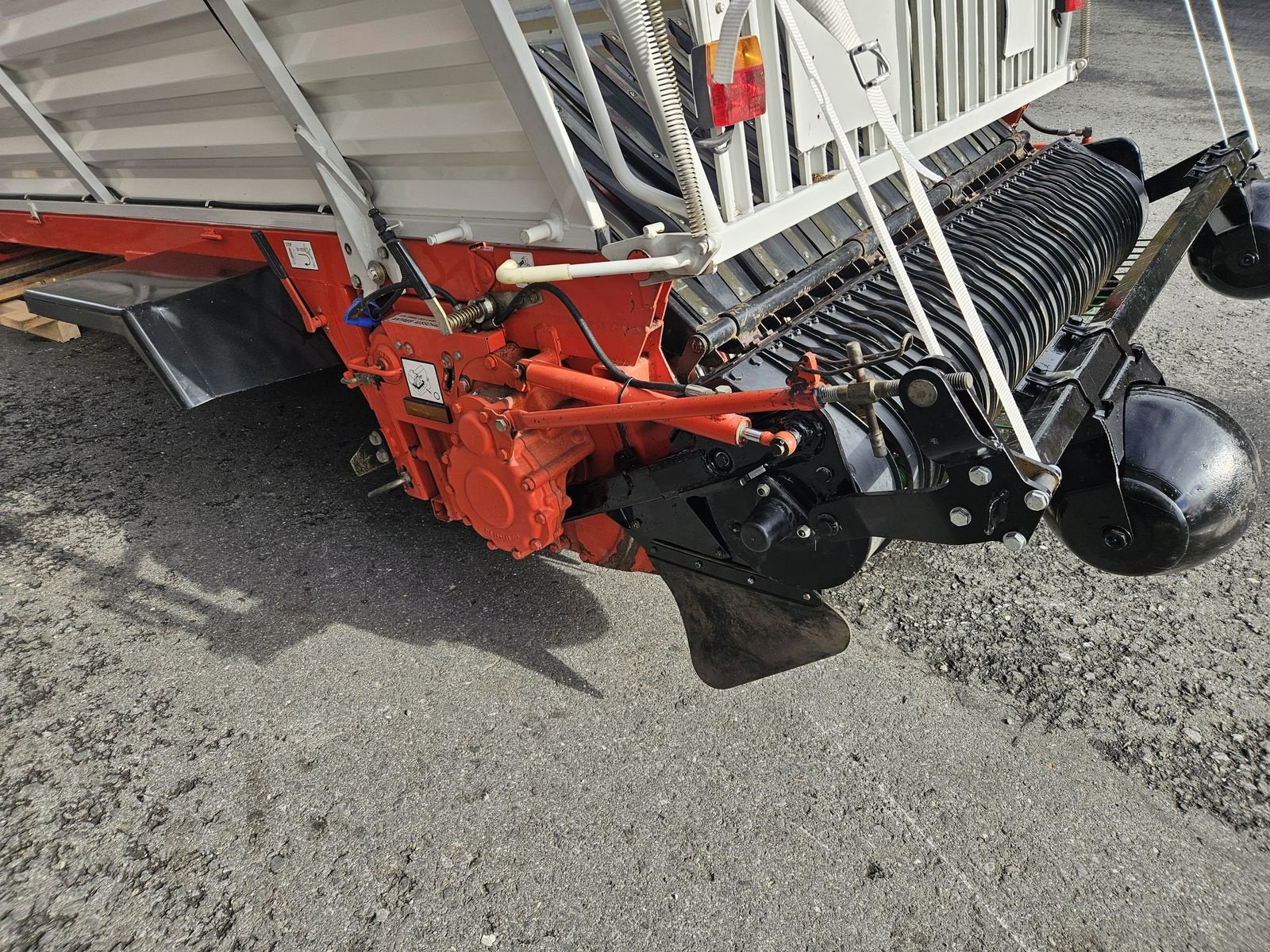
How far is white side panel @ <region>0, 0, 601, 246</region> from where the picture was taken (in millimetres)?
1878

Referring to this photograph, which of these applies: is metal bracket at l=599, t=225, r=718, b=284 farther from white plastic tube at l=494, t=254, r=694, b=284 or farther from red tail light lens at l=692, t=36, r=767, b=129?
red tail light lens at l=692, t=36, r=767, b=129

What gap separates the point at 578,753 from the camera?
93.3 inches

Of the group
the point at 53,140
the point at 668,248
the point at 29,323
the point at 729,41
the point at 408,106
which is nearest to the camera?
the point at 729,41

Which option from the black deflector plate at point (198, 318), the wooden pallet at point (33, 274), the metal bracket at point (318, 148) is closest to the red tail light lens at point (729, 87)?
the metal bracket at point (318, 148)

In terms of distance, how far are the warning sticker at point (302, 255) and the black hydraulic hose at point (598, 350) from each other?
2.61ft

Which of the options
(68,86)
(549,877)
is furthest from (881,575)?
(68,86)

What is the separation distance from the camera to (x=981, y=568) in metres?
2.95

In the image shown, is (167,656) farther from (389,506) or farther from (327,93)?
(327,93)

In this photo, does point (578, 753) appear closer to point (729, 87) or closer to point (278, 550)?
point (278, 550)

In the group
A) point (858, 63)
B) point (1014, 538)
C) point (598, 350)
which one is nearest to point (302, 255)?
point (598, 350)

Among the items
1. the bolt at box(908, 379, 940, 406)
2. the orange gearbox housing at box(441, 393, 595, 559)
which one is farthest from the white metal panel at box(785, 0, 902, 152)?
the orange gearbox housing at box(441, 393, 595, 559)

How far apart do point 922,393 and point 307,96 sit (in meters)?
1.68

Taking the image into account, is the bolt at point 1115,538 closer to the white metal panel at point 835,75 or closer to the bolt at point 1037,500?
the bolt at point 1037,500

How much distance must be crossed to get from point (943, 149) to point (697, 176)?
2.01 m
